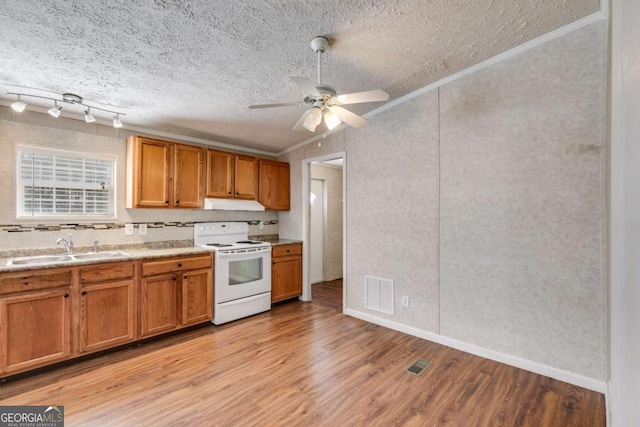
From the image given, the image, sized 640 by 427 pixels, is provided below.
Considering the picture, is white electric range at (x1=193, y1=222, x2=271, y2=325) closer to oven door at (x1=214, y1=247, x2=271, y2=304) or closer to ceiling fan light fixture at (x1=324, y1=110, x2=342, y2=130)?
oven door at (x1=214, y1=247, x2=271, y2=304)

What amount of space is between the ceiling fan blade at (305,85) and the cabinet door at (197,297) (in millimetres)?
2456

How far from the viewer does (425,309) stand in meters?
3.16

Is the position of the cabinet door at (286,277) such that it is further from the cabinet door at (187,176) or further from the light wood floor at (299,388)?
the cabinet door at (187,176)

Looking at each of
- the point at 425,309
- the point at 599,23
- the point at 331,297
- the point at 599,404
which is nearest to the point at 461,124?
the point at 599,23

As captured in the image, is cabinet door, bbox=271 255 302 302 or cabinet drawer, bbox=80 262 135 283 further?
cabinet door, bbox=271 255 302 302

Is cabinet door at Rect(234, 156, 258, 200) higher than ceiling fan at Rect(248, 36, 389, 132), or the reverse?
ceiling fan at Rect(248, 36, 389, 132)

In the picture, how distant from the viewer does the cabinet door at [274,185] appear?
4480 mm

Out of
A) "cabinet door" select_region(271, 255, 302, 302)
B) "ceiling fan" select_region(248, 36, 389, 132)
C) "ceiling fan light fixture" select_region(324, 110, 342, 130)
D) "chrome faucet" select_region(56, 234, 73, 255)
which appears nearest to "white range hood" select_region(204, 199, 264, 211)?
"cabinet door" select_region(271, 255, 302, 302)

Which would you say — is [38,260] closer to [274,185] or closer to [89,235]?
[89,235]

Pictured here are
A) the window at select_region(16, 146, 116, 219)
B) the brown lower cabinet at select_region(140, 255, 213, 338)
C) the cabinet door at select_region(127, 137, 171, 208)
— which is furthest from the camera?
the cabinet door at select_region(127, 137, 171, 208)

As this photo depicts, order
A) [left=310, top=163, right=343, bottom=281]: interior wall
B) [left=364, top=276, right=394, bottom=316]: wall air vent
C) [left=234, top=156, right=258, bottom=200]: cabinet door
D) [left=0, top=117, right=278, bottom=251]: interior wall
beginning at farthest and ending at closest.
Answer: [left=310, top=163, right=343, bottom=281]: interior wall < [left=234, top=156, right=258, bottom=200]: cabinet door < [left=364, top=276, right=394, bottom=316]: wall air vent < [left=0, top=117, right=278, bottom=251]: interior wall

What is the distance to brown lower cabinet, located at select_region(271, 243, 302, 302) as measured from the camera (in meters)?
4.20

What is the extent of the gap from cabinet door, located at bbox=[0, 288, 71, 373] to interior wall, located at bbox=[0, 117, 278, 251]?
0.79 meters

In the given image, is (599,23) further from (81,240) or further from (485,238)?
(81,240)
